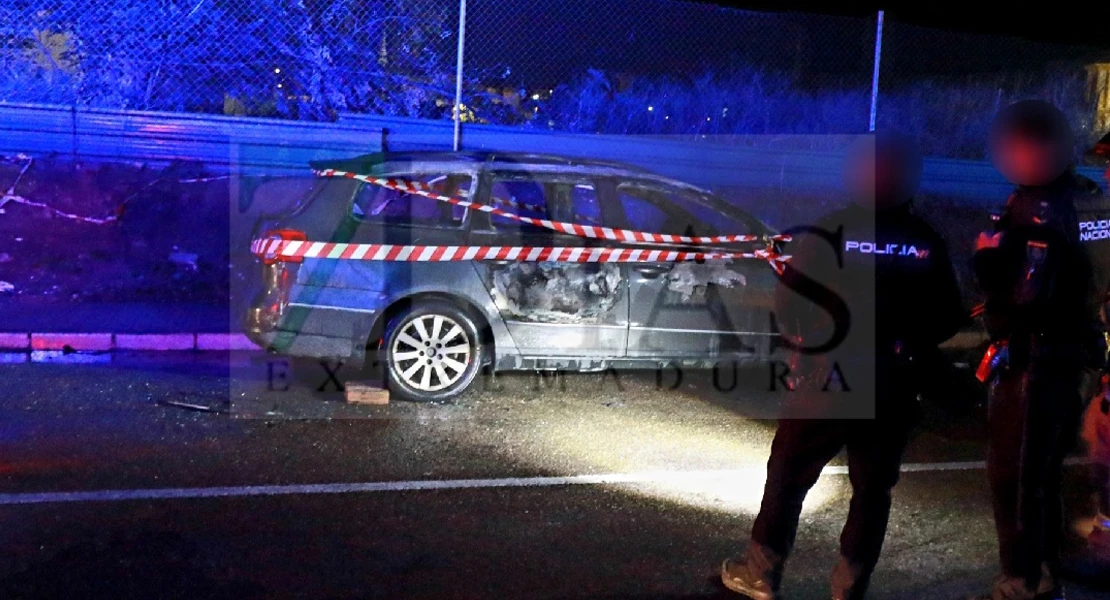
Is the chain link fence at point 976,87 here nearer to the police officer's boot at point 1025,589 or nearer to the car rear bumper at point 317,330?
the car rear bumper at point 317,330

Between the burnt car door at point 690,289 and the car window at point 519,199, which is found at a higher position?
the car window at point 519,199

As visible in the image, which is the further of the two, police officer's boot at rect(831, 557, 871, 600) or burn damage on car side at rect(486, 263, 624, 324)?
burn damage on car side at rect(486, 263, 624, 324)

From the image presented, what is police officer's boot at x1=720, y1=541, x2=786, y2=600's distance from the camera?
4.17 meters

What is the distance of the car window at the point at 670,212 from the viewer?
25.1ft

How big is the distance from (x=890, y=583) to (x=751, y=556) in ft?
2.51

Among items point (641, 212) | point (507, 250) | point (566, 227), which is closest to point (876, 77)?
point (641, 212)

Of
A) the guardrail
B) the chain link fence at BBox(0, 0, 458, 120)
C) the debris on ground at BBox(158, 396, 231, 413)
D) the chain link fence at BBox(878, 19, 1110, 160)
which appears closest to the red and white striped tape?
the debris on ground at BBox(158, 396, 231, 413)

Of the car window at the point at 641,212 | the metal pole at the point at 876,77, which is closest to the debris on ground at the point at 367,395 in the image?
the car window at the point at 641,212

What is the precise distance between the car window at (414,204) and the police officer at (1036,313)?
4.08 metres

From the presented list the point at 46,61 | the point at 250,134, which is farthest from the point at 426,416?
the point at 46,61

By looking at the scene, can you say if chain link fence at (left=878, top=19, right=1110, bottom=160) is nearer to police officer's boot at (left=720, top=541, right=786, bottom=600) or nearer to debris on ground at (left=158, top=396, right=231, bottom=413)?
debris on ground at (left=158, top=396, right=231, bottom=413)

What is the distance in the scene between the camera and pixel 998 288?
12.9ft

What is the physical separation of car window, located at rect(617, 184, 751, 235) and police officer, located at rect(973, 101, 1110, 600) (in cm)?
364

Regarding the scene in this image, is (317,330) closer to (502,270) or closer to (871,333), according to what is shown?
(502,270)
